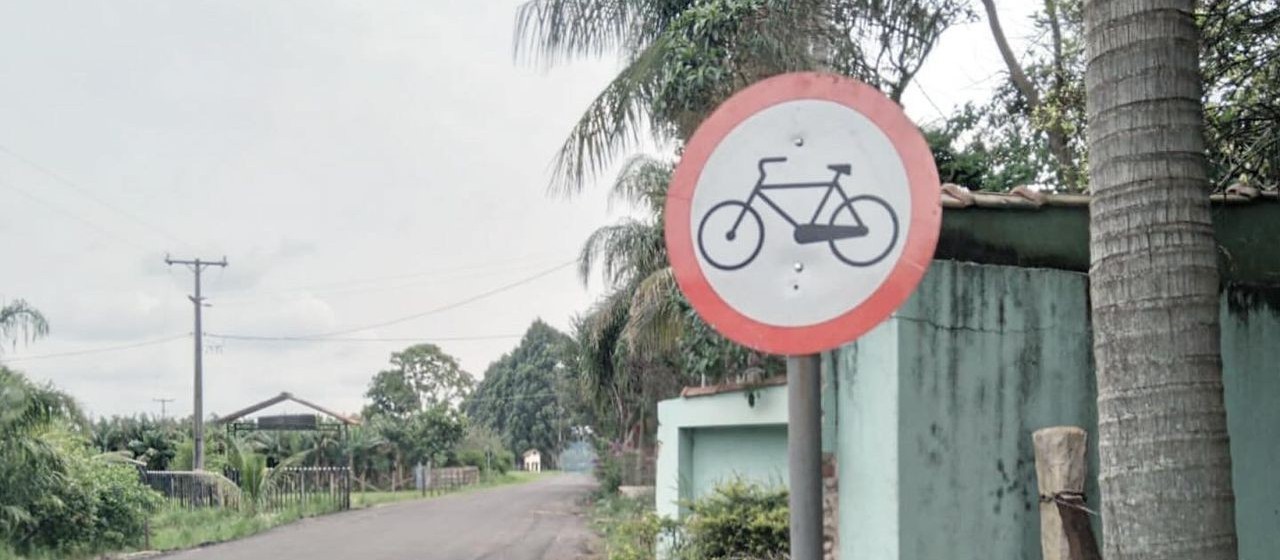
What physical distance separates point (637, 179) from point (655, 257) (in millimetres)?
1527

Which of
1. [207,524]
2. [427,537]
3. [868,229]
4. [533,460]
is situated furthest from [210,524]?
[533,460]

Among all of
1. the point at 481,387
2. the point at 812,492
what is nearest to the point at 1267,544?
the point at 812,492

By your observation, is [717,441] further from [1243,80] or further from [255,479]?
[255,479]

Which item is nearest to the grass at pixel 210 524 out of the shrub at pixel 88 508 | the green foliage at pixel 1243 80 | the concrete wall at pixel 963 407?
the shrub at pixel 88 508

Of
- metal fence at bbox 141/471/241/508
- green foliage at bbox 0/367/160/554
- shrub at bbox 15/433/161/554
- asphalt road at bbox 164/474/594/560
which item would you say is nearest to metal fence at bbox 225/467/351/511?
asphalt road at bbox 164/474/594/560

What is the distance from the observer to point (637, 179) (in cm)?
1894

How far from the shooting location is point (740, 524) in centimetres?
715

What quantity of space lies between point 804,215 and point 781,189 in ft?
0.26

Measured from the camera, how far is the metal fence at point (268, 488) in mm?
25828

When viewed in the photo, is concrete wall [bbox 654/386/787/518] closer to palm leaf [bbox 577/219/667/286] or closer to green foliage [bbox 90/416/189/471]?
palm leaf [bbox 577/219/667/286]

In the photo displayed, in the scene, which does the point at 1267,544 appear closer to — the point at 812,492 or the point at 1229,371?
the point at 1229,371

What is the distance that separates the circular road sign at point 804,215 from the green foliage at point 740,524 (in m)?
4.74

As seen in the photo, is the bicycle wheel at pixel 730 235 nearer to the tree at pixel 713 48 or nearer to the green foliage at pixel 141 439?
the tree at pixel 713 48

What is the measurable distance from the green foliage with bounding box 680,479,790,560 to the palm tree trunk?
4180 mm
